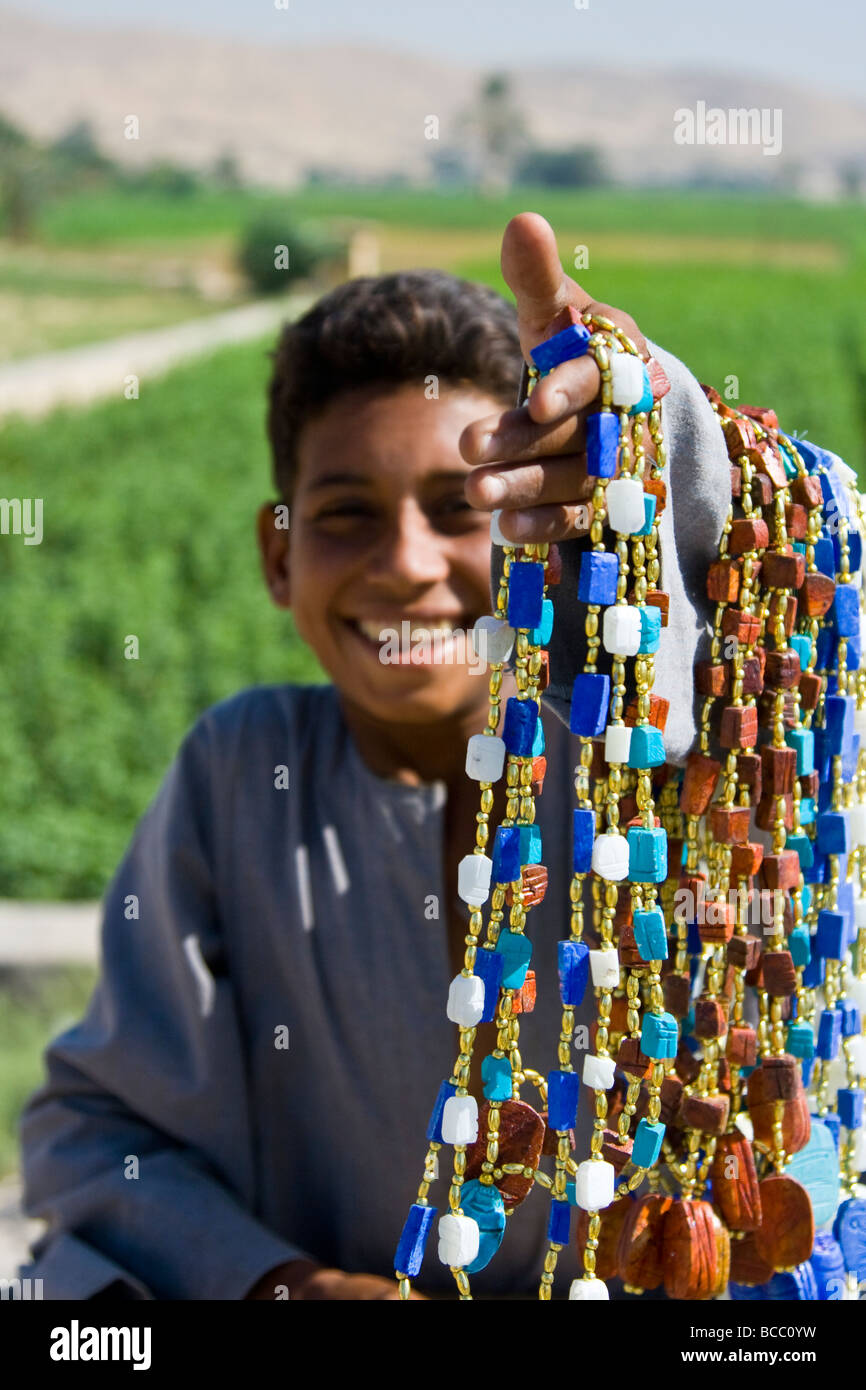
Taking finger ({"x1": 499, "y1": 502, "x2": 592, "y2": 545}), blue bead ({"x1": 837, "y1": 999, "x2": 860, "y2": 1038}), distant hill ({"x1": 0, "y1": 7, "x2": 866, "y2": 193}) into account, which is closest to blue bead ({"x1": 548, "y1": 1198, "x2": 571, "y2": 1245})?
blue bead ({"x1": 837, "y1": 999, "x2": 860, "y2": 1038})

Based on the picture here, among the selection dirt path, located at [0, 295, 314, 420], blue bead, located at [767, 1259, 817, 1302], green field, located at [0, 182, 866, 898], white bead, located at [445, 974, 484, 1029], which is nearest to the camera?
white bead, located at [445, 974, 484, 1029]

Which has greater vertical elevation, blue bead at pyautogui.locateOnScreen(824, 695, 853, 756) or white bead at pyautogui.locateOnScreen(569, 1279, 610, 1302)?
blue bead at pyautogui.locateOnScreen(824, 695, 853, 756)

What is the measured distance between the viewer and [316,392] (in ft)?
5.77

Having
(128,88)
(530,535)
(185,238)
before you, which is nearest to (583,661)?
(530,535)

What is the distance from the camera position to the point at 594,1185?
1.14 m

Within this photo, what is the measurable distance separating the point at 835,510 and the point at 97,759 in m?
4.37

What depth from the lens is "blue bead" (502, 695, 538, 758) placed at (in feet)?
3.69

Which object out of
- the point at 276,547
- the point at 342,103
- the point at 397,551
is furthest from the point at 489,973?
the point at 342,103

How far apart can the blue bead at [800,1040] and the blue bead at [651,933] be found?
224mm

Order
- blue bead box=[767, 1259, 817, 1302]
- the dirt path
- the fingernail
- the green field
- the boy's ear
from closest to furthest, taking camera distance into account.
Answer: the fingernail, blue bead box=[767, 1259, 817, 1302], the boy's ear, the green field, the dirt path

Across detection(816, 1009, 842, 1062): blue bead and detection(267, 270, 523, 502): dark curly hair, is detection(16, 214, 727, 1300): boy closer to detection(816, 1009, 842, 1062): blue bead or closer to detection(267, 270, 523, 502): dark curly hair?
detection(267, 270, 523, 502): dark curly hair

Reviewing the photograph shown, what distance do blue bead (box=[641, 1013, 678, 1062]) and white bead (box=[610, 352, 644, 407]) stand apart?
0.48 meters

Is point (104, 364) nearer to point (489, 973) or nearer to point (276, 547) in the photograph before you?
point (276, 547)
